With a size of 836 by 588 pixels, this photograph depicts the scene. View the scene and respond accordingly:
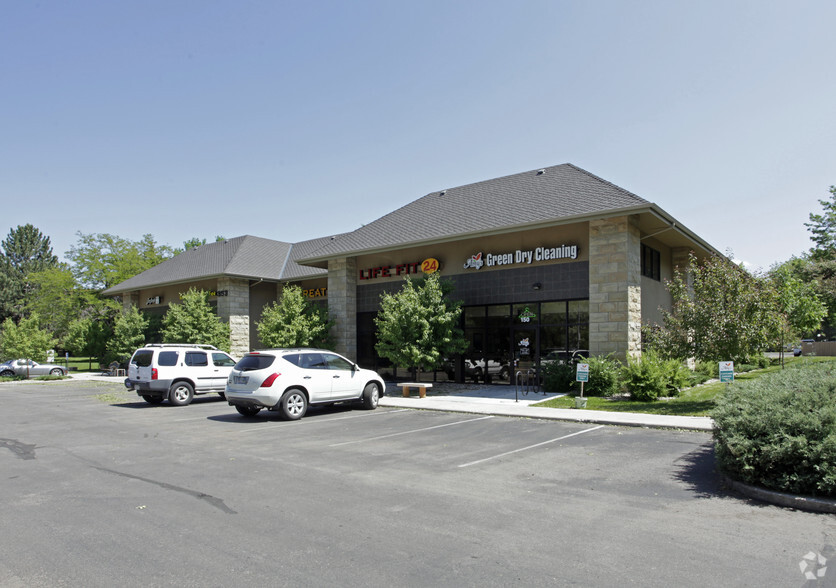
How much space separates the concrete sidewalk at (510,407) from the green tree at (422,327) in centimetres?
144

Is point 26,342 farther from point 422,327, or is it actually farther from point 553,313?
point 553,313

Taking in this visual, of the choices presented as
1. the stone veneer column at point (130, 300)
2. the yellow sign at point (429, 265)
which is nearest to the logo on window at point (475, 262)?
the yellow sign at point (429, 265)

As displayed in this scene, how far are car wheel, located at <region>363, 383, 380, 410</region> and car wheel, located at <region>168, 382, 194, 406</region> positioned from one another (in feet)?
21.0

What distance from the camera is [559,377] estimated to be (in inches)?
715

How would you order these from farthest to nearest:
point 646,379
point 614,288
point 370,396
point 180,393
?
point 180,393, point 614,288, point 646,379, point 370,396

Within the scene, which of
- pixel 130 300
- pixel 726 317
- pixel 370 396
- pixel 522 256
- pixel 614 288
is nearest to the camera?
pixel 726 317

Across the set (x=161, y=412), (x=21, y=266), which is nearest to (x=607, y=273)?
(x=161, y=412)

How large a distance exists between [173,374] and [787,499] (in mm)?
16595

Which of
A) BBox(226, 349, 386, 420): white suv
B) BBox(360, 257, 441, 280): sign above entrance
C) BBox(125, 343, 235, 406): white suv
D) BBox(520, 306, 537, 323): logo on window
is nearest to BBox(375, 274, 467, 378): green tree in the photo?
BBox(360, 257, 441, 280): sign above entrance

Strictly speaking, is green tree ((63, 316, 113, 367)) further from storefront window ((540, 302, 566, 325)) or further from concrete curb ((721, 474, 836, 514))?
Answer: concrete curb ((721, 474, 836, 514))

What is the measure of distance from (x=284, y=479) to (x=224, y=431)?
517cm

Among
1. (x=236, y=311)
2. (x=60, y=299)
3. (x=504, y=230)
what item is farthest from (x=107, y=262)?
(x=504, y=230)

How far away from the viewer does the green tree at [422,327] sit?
A: 19438mm

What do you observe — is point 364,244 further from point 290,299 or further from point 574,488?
point 574,488
